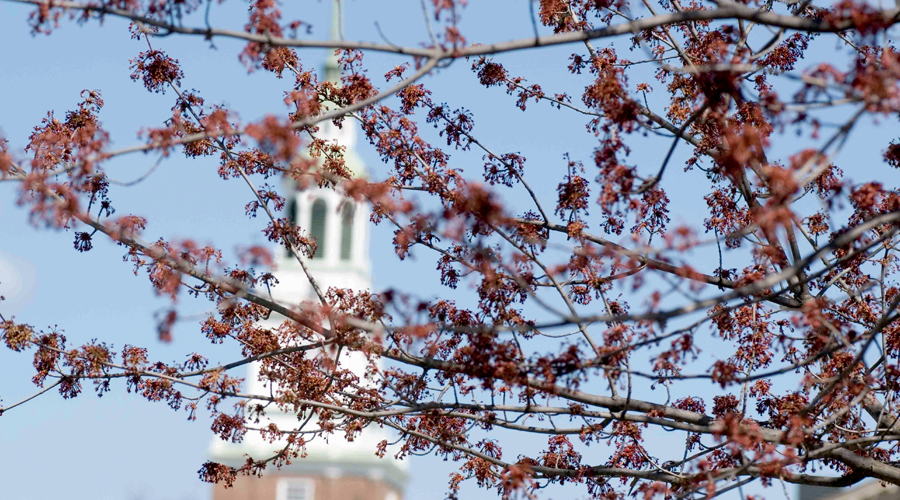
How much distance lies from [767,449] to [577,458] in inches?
88.0

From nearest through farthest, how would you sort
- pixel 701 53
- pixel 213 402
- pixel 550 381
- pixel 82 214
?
pixel 550 381
pixel 82 214
pixel 213 402
pixel 701 53

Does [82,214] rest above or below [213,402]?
above

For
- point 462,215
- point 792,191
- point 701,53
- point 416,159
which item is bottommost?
point 792,191

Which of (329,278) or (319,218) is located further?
(329,278)

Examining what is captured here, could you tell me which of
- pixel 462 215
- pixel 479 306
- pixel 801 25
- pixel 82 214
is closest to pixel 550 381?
pixel 462 215

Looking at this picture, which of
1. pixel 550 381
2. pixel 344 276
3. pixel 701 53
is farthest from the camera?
pixel 344 276

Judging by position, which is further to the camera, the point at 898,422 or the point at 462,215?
the point at 898,422

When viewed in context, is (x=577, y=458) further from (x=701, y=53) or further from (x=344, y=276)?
(x=344, y=276)

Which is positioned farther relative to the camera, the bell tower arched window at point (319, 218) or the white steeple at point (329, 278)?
the bell tower arched window at point (319, 218)

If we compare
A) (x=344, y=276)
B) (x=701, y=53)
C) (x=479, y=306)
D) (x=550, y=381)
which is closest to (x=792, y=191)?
(x=550, y=381)

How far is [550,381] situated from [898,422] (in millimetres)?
2669

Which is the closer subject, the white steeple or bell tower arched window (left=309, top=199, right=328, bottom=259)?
the white steeple

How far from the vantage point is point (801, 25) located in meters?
5.32

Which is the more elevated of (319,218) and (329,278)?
(319,218)
